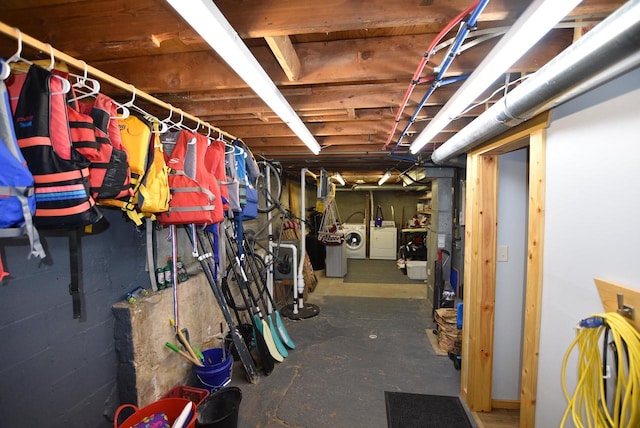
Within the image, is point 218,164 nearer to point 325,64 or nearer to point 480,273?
point 325,64

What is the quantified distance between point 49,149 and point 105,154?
21 centimetres

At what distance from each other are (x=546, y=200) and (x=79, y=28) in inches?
90.0

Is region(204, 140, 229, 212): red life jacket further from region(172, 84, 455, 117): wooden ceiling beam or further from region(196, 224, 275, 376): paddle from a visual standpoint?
region(196, 224, 275, 376): paddle

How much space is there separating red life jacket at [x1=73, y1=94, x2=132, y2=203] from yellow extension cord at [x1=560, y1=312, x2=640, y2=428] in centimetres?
203

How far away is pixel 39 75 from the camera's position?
39.1 inches

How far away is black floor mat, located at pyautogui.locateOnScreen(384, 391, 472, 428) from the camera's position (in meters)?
2.16

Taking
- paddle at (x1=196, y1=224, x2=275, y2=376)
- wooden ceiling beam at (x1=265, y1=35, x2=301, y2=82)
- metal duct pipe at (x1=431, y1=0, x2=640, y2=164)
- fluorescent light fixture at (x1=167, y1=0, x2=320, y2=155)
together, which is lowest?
paddle at (x1=196, y1=224, x2=275, y2=376)

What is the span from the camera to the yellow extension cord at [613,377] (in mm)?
896

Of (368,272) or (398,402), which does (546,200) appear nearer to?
(398,402)

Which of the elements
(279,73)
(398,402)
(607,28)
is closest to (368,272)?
(398,402)

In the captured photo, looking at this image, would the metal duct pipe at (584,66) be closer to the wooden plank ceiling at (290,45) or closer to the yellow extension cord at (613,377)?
the wooden plank ceiling at (290,45)

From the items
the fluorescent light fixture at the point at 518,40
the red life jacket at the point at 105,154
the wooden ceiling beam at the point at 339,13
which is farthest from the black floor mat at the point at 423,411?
the wooden ceiling beam at the point at 339,13

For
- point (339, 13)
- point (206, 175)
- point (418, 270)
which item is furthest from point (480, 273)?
point (418, 270)

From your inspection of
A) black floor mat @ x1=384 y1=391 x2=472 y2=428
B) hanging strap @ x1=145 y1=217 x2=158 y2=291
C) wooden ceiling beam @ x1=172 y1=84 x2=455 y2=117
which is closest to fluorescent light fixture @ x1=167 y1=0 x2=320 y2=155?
wooden ceiling beam @ x1=172 y1=84 x2=455 y2=117
